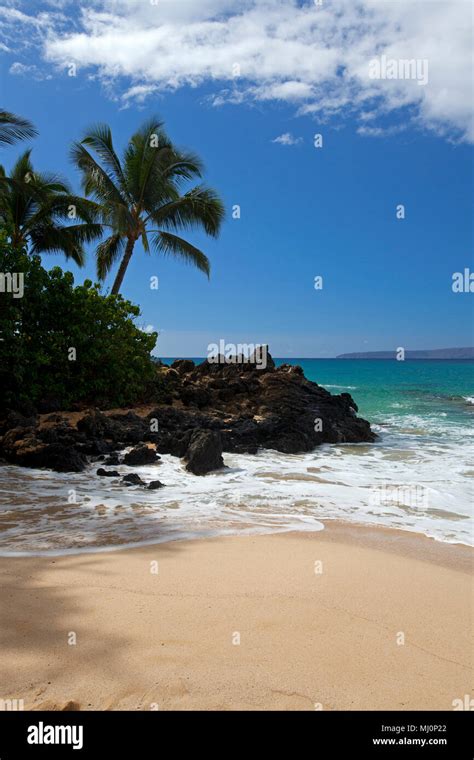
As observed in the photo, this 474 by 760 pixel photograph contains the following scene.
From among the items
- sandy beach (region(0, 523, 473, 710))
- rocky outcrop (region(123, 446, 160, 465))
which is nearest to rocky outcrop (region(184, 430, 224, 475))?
rocky outcrop (region(123, 446, 160, 465))

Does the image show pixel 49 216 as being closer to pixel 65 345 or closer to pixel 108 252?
pixel 108 252

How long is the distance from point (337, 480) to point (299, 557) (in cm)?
486

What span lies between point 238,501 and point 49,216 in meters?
18.8

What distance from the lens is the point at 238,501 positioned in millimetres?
7891

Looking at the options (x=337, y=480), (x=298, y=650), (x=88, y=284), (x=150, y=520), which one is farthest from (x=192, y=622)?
(x=88, y=284)

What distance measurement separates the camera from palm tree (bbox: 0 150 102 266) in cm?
2106

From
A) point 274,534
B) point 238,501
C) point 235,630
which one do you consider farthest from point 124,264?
point 235,630

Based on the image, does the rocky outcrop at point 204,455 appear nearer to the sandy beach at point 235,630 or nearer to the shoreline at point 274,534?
the shoreline at point 274,534

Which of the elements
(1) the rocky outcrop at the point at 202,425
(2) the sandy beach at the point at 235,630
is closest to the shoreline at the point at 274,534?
(2) the sandy beach at the point at 235,630

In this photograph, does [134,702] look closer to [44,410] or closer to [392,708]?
[392,708]

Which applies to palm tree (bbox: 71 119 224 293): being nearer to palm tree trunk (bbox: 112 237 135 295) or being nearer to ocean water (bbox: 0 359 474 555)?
palm tree trunk (bbox: 112 237 135 295)

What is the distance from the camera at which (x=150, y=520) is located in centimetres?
661

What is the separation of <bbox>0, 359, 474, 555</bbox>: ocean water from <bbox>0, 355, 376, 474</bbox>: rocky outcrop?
479 millimetres

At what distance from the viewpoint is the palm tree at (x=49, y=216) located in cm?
2106
